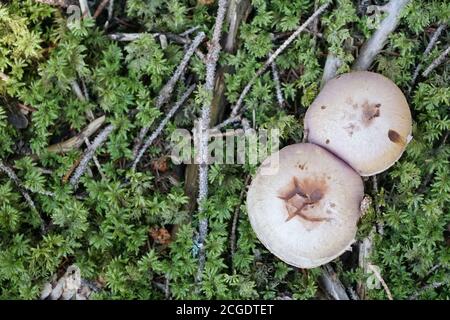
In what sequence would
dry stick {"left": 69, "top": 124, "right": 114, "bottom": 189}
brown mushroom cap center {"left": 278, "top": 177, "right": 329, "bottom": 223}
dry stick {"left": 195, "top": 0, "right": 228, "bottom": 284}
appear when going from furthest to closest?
dry stick {"left": 69, "top": 124, "right": 114, "bottom": 189}, dry stick {"left": 195, "top": 0, "right": 228, "bottom": 284}, brown mushroom cap center {"left": 278, "top": 177, "right": 329, "bottom": 223}

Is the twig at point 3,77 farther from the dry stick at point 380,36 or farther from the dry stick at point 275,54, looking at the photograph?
the dry stick at point 380,36

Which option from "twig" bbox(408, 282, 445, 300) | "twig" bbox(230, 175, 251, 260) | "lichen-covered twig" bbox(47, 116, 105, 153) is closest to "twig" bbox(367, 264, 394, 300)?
"twig" bbox(408, 282, 445, 300)

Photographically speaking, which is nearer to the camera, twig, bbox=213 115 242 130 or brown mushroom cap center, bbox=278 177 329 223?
brown mushroom cap center, bbox=278 177 329 223

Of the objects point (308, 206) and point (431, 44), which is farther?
point (431, 44)

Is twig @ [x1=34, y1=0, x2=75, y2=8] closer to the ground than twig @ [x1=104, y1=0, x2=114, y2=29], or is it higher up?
higher up

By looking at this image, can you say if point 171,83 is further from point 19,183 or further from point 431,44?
point 431,44

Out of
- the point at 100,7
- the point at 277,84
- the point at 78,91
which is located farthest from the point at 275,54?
the point at 78,91

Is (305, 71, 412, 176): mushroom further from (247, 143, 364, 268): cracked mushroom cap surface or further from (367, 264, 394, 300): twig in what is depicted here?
(367, 264, 394, 300): twig

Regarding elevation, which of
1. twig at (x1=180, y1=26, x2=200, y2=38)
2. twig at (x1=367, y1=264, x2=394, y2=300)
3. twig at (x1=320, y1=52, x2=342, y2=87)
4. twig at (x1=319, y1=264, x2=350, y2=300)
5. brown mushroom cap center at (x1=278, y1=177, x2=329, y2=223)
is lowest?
twig at (x1=319, y1=264, x2=350, y2=300)
